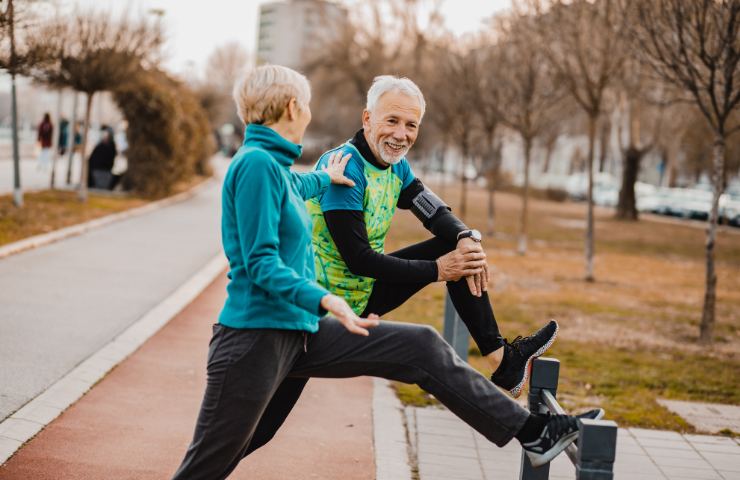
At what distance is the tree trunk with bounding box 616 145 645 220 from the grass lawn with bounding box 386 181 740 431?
11256mm

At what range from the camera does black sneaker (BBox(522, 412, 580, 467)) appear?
128 inches

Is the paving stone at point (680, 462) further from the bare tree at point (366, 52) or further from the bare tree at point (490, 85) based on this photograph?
the bare tree at point (366, 52)

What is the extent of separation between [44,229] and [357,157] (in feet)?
38.9

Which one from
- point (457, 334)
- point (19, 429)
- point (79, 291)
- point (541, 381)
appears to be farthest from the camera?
point (79, 291)

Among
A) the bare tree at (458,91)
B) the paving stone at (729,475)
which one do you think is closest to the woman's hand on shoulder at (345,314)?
the paving stone at (729,475)

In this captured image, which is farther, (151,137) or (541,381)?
(151,137)

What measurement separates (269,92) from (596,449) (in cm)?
158

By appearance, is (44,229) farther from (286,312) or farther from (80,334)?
(286,312)

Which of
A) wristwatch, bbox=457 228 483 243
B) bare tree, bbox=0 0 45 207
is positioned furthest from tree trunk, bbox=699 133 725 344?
bare tree, bbox=0 0 45 207

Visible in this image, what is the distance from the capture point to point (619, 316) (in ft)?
40.3

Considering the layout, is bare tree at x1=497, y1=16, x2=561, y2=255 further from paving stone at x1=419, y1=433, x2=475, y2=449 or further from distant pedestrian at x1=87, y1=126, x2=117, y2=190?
paving stone at x1=419, y1=433, x2=475, y2=449

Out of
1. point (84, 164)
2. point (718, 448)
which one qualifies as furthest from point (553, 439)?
point (84, 164)

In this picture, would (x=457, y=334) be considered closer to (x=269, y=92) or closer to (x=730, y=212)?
(x=269, y=92)

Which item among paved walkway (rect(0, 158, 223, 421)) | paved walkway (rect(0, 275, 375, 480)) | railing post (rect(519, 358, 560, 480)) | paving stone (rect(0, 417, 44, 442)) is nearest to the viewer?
railing post (rect(519, 358, 560, 480))
